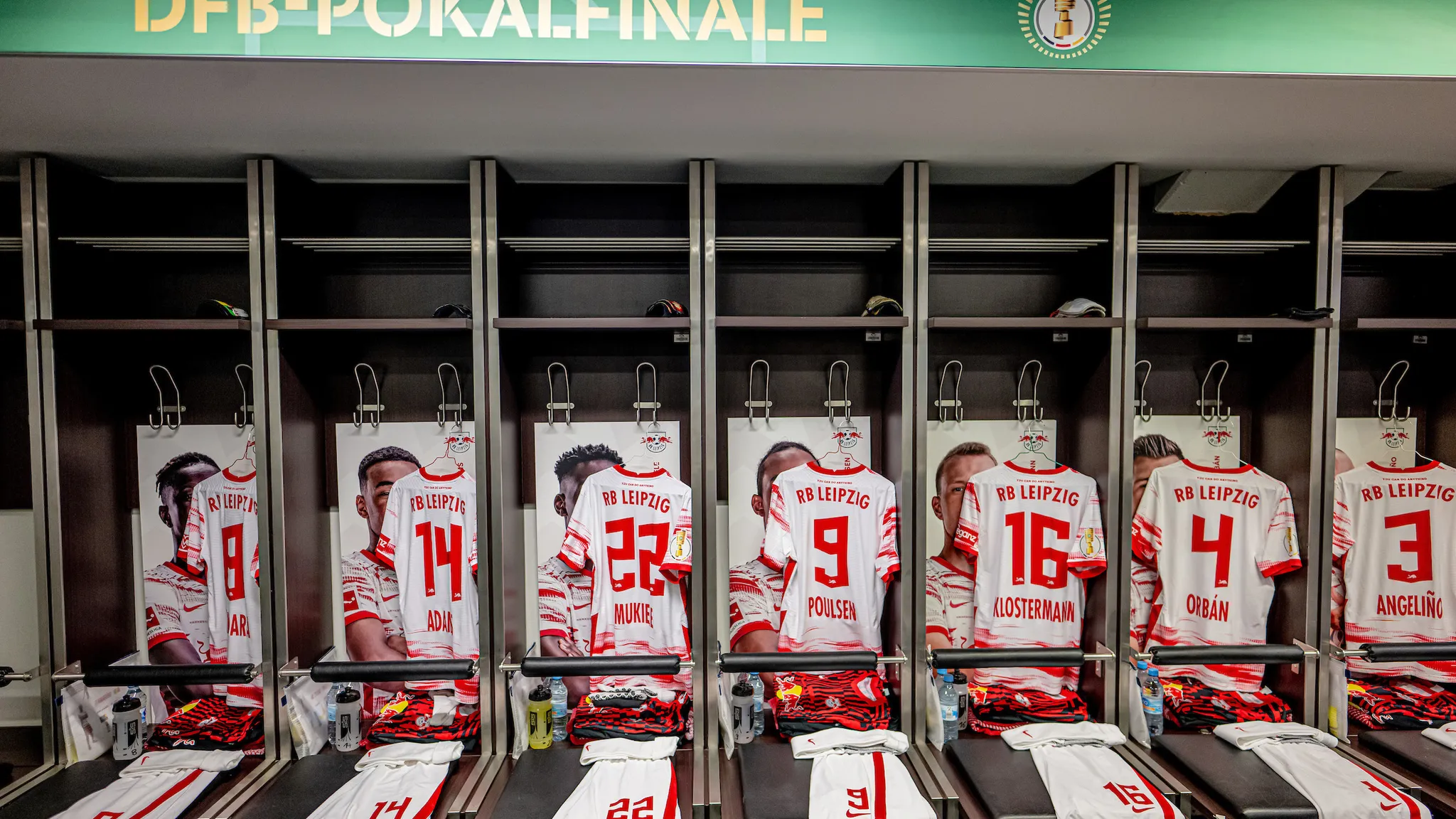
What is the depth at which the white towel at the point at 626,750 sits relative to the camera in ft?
6.76

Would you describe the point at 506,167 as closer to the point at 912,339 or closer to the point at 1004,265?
the point at 912,339

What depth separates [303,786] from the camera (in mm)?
1973

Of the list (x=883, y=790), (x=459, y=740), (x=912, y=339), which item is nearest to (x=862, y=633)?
(x=883, y=790)

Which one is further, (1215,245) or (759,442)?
(759,442)

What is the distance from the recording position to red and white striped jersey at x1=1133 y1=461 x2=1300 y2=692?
2.39m

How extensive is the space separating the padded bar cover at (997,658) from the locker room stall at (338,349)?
1.54 metres

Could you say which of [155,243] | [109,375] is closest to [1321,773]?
[155,243]

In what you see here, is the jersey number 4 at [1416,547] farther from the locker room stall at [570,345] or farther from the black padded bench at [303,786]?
the black padded bench at [303,786]

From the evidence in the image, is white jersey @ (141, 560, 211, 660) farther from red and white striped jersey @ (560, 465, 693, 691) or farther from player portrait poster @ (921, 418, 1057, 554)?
player portrait poster @ (921, 418, 1057, 554)

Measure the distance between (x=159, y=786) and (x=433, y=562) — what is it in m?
0.94

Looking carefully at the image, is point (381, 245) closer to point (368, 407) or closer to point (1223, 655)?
point (368, 407)

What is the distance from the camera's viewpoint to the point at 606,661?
2.13 m

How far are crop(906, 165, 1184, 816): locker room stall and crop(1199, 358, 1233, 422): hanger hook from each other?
0.51 meters

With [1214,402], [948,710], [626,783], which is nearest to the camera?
[626,783]
